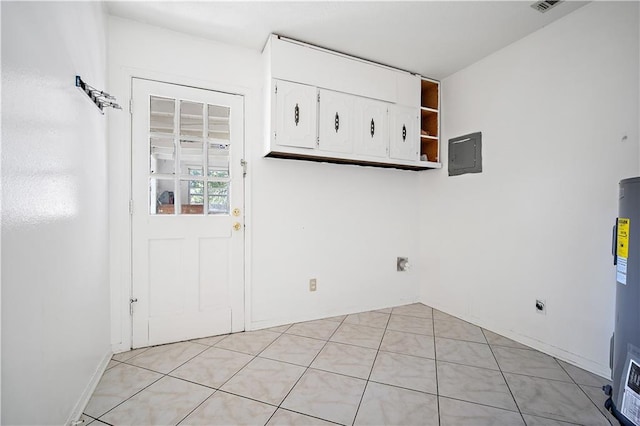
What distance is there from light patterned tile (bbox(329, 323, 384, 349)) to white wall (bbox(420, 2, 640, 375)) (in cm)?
100

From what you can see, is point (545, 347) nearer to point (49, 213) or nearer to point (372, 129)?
point (372, 129)

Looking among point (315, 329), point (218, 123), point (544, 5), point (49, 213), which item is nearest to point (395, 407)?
point (315, 329)

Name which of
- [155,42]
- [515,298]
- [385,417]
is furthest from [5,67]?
[515,298]

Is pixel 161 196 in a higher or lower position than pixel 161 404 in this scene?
higher

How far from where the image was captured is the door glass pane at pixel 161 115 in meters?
2.30

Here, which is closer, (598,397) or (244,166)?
(598,397)

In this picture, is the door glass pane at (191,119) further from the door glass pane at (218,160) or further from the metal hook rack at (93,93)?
the metal hook rack at (93,93)

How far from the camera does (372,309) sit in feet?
10.4

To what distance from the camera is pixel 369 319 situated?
289 cm

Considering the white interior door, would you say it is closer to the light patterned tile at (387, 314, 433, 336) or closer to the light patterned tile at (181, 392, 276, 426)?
the light patterned tile at (181, 392, 276, 426)

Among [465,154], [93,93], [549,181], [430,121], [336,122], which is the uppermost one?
[430,121]

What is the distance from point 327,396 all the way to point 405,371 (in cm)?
58

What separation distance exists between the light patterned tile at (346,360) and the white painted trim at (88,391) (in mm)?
1286

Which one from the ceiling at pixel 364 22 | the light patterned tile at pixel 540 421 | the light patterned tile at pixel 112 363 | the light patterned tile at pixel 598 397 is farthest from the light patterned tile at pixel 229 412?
the ceiling at pixel 364 22
